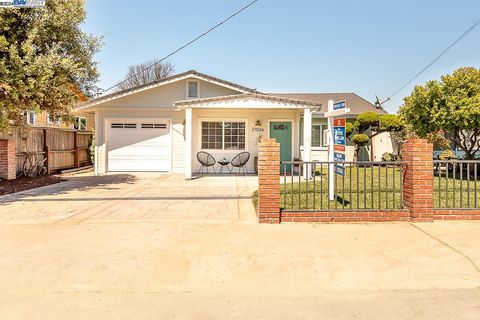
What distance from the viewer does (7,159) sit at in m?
11.5

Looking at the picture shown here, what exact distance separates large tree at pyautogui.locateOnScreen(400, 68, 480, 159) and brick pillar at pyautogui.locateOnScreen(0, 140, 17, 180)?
1411 cm

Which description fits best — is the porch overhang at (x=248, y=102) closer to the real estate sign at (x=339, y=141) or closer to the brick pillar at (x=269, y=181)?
the real estate sign at (x=339, y=141)

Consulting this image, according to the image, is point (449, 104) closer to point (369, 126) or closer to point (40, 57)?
point (369, 126)

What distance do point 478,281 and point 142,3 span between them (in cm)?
1269

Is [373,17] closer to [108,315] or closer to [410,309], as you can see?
[410,309]

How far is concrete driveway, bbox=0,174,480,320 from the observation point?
3.20 meters

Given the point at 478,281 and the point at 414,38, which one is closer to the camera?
the point at 478,281

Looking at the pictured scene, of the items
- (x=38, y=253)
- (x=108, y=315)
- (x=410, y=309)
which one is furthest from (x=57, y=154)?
(x=410, y=309)

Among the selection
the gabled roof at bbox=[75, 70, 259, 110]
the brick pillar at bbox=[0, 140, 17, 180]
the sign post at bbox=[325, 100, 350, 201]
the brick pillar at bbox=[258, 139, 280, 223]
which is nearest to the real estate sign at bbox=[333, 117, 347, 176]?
the sign post at bbox=[325, 100, 350, 201]

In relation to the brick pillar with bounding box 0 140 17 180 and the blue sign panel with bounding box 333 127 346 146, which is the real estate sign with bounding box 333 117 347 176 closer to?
the blue sign panel with bounding box 333 127 346 146

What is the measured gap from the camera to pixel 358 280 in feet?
12.5

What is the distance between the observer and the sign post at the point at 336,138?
23.4 feet

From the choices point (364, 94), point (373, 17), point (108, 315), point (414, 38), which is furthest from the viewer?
point (364, 94)

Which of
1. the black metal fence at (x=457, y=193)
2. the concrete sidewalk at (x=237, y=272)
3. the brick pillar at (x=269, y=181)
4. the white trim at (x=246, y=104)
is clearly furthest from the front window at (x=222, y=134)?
the concrete sidewalk at (x=237, y=272)
